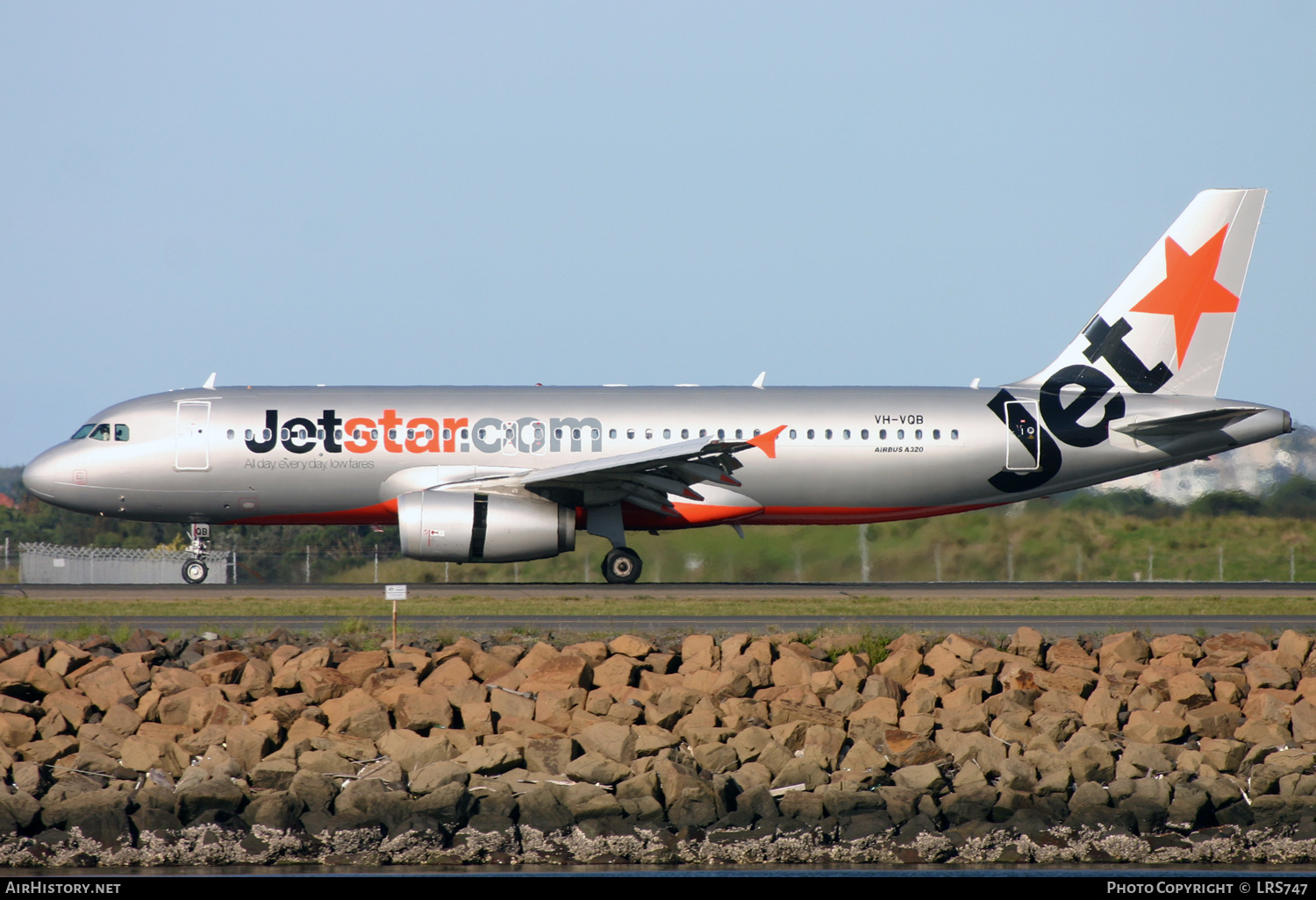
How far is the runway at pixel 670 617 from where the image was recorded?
1753 cm

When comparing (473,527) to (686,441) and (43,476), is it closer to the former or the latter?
(686,441)

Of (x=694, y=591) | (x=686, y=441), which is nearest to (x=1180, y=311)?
(x=686, y=441)

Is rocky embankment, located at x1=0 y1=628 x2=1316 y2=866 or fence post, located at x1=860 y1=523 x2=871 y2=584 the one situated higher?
fence post, located at x1=860 y1=523 x2=871 y2=584

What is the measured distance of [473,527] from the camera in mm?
23109

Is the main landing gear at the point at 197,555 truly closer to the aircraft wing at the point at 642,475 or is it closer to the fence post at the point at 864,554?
the aircraft wing at the point at 642,475

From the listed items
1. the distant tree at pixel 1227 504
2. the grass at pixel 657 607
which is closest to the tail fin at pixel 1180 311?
the distant tree at pixel 1227 504

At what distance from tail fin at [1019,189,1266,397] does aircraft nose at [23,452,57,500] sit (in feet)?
64.2

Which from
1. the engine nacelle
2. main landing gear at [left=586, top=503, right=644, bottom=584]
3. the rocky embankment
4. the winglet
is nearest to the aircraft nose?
the engine nacelle

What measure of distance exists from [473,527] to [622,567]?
3.38 m

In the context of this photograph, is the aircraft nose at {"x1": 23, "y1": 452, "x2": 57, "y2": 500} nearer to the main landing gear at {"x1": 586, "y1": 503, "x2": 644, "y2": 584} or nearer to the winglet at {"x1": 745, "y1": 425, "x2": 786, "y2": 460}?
the main landing gear at {"x1": 586, "y1": 503, "x2": 644, "y2": 584}

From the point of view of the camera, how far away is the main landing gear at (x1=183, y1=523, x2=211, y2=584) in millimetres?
25953

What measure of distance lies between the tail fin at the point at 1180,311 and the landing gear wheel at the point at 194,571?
17064 millimetres
